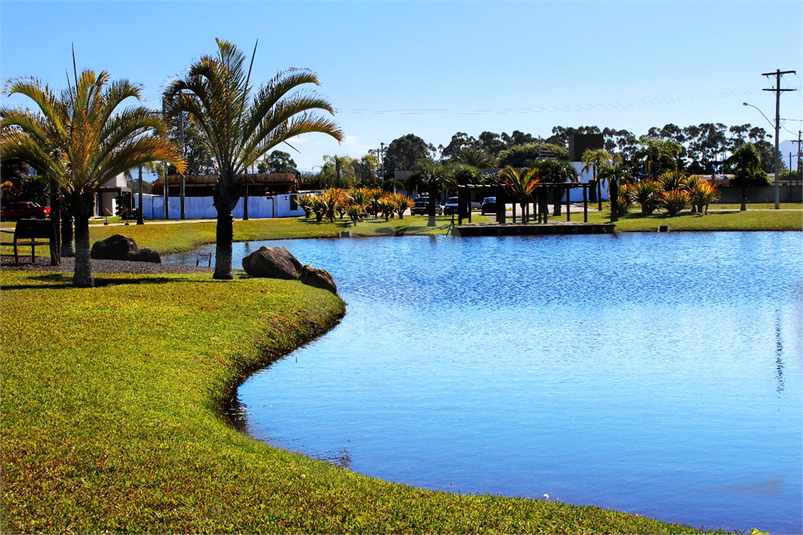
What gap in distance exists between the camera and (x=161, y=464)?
7555 millimetres

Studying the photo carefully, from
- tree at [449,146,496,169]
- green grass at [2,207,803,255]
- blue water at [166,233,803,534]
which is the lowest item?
blue water at [166,233,803,534]

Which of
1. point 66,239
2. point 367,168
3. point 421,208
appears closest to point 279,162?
point 367,168

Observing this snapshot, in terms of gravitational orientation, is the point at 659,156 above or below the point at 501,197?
above

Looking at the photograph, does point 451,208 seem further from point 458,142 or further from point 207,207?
point 458,142

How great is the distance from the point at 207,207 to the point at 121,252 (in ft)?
148

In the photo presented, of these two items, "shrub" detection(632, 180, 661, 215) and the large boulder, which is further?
"shrub" detection(632, 180, 661, 215)

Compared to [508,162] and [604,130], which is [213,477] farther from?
[604,130]

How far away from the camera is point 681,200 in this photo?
6069cm

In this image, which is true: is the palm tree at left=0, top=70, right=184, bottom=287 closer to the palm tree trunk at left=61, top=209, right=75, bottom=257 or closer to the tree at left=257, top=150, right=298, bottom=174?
the palm tree trunk at left=61, top=209, right=75, bottom=257

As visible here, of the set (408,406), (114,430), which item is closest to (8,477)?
(114,430)

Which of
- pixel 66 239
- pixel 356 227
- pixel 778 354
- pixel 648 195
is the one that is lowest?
pixel 778 354

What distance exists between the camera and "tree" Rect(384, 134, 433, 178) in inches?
7490

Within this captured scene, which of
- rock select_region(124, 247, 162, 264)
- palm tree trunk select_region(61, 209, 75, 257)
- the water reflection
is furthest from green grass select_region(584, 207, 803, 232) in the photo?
palm tree trunk select_region(61, 209, 75, 257)

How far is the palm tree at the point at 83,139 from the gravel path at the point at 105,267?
3457 mm
